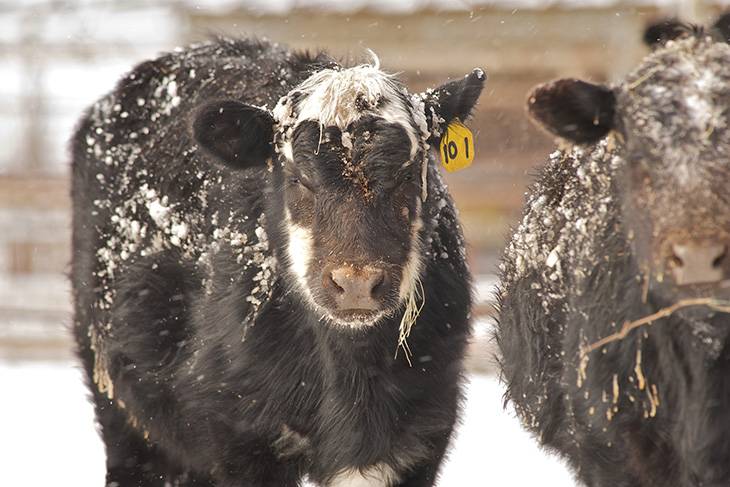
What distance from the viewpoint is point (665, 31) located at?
5109mm

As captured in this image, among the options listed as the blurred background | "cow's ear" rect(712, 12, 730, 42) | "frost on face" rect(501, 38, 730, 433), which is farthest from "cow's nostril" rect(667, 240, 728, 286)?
the blurred background

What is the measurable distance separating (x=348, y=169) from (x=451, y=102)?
0.81m

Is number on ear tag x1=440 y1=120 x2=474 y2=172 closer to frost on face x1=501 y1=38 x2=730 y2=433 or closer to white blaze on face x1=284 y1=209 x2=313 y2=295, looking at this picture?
frost on face x1=501 y1=38 x2=730 y2=433

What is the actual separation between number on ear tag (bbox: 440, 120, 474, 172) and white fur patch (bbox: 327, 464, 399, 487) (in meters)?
1.36

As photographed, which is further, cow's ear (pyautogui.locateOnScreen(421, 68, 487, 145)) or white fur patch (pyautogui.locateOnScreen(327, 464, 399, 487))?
cow's ear (pyautogui.locateOnScreen(421, 68, 487, 145))

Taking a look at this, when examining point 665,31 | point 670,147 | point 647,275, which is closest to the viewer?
point 670,147

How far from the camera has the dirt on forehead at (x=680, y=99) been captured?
3799 millimetres

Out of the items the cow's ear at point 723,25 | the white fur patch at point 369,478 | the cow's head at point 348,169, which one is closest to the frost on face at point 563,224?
the cow's head at point 348,169

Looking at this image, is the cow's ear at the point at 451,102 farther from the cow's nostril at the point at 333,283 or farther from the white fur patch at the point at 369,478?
the white fur patch at the point at 369,478

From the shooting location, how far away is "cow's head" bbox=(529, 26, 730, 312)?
3.63 meters

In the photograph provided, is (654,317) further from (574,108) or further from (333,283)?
(333,283)

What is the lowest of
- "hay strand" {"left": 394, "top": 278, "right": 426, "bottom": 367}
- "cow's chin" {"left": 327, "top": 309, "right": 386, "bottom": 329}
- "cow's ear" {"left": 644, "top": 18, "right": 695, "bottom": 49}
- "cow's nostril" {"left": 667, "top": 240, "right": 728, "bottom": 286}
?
"hay strand" {"left": 394, "top": 278, "right": 426, "bottom": 367}

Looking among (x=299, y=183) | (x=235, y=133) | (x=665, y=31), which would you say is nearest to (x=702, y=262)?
(x=665, y=31)

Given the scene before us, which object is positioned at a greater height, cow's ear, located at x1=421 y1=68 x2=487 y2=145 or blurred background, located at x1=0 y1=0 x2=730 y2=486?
cow's ear, located at x1=421 y1=68 x2=487 y2=145
